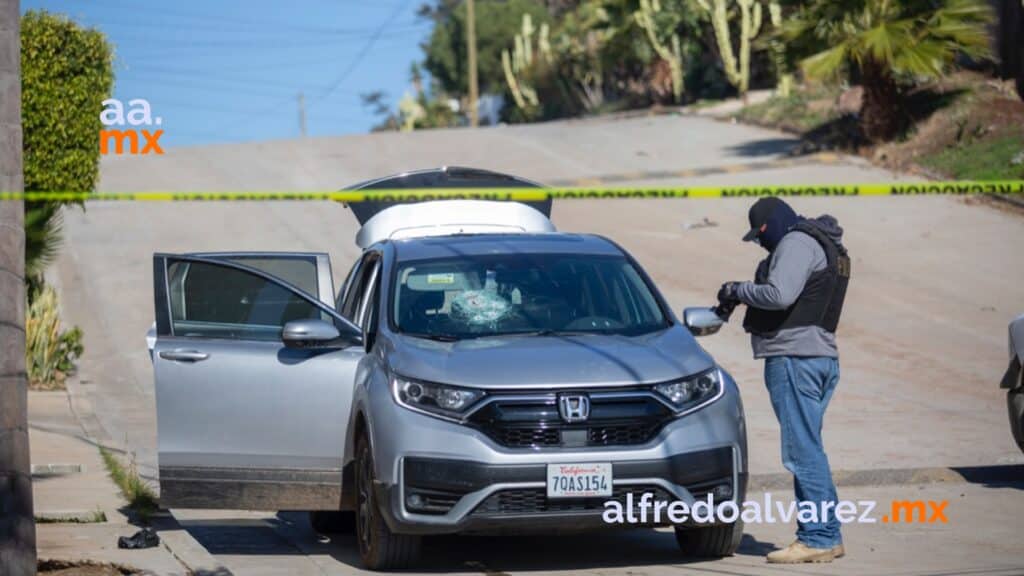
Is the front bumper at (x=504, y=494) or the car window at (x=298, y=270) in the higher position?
the car window at (x=298, y=270)

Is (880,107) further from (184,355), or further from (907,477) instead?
(184,355)

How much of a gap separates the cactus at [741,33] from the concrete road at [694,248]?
130 inches

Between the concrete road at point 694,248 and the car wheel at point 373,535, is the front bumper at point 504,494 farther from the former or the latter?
the concrete road at point 694,248

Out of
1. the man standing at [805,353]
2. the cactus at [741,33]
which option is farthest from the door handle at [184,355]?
the cactus at [741,33]

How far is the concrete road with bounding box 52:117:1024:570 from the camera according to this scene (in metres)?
14.7

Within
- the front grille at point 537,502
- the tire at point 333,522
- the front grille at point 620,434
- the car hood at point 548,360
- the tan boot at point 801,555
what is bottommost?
the tire at point 333,522

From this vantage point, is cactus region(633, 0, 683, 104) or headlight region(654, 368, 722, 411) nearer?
headlight region(654, 368, 722, 411)

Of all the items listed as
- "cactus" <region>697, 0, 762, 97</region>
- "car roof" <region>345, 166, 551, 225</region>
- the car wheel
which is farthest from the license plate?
"cactus" <region>697, 0, 762, 97</region>

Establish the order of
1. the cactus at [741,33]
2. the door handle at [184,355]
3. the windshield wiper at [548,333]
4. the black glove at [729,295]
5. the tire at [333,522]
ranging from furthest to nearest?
the cactus at [741,33] < the tire at [333,522] < the door handle at [184,355] < the windshield wiper at [548,333] < the black glove at [729,295]

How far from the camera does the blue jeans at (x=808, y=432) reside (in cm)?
808

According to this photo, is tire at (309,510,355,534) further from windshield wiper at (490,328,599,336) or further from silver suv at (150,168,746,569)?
windshield wiper at (490,328,599,336)

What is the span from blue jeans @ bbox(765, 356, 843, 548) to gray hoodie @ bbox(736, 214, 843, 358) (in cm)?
7

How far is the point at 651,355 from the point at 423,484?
134cm

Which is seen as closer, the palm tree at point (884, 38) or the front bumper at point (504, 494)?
the front bumper at point (504, 494)
